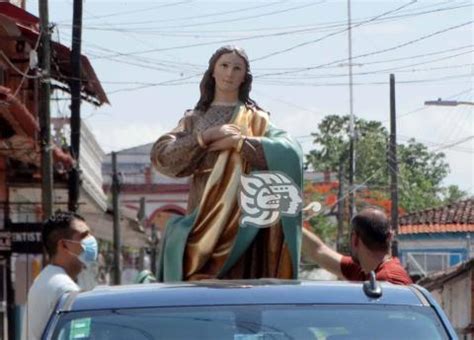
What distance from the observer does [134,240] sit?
161ft

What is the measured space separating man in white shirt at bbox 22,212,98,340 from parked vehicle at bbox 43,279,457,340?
6.45 ft

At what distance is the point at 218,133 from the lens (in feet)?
34.3

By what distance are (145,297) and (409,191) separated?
5515 centimetres

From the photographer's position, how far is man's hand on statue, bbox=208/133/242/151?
410 inches

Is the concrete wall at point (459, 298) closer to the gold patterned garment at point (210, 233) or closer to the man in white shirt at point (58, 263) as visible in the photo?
the gold patterned garment at point (210, 233)

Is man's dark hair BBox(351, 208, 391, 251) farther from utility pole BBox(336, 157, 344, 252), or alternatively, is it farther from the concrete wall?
utility pole BBox(336, 157, 344, 252)

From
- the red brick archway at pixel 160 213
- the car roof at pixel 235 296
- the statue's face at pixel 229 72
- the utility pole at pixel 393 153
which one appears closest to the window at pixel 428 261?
the utility pole at pixel 393 153

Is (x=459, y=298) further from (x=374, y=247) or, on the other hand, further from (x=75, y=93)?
(x=374, y=247)

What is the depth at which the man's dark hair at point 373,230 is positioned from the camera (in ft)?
29.1

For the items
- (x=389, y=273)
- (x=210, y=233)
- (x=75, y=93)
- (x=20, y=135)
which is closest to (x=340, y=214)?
(x=75, y=93)

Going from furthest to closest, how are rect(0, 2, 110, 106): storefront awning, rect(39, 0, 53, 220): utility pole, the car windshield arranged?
rect(0, 2, 110, 106): storefront awning
rect(39, 0, 53, 220): utility pole
the car windshield

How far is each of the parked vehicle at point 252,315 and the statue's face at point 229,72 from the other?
415 centimetres

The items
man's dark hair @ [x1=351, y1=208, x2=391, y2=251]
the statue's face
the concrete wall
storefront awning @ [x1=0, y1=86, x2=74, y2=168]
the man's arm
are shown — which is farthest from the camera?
storefront awning @ [x1=0, y1=86, x2=74, y2=168]

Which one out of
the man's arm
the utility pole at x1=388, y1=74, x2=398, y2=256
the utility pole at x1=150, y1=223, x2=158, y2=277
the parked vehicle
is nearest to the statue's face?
the man's arm
